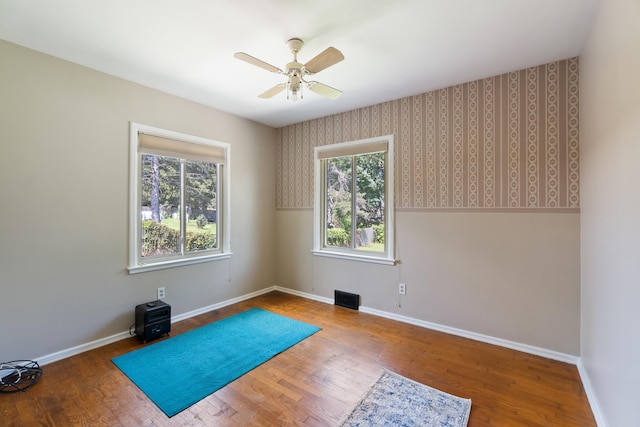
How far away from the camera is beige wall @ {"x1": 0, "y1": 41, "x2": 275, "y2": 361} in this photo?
7.41ft

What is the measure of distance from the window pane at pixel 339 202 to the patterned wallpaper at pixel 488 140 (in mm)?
471

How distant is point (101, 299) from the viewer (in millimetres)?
2740

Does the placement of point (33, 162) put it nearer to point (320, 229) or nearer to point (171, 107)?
point (171, 107)

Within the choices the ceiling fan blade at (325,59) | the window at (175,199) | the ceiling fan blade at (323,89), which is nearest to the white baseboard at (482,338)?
the window at (175,199)

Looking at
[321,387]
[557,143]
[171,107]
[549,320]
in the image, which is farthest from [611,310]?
[171,107]

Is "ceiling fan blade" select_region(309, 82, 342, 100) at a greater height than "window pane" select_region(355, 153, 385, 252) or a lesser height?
greater

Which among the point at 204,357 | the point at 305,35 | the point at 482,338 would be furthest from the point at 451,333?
the point at 305,35

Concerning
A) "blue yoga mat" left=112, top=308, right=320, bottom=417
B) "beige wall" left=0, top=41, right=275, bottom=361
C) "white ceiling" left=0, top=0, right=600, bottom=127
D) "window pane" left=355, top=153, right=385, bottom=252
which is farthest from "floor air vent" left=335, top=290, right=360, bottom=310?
"white ceiling" left=0, top=0, right=600, bottom=127

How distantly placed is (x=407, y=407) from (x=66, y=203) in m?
3.25

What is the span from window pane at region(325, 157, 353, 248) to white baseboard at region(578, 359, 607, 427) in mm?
2536

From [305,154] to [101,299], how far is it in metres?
3.03

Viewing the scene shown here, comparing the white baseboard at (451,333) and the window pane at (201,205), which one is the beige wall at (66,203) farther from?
the window pane at (201,205)

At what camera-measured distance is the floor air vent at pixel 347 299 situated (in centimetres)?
372

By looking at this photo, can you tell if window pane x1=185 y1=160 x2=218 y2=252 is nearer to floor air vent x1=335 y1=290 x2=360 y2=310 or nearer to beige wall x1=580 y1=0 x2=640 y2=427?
floor air vent x1=335 y1=290 x2=360 y2=310
